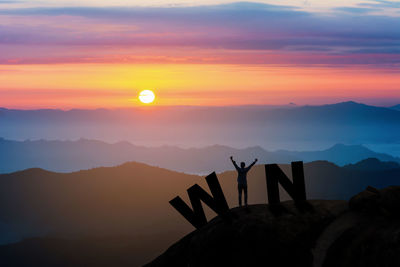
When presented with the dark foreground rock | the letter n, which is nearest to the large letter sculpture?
the dark foreground rock

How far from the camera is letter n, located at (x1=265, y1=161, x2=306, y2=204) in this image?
1393 inches

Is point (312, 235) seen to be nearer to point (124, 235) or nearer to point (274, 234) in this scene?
point (274, 234)

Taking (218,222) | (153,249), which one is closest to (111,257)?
(153,249)

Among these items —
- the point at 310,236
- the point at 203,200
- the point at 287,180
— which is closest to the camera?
the point at 310,236

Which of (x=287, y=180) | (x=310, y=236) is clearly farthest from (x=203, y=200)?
(x=310, y=236)

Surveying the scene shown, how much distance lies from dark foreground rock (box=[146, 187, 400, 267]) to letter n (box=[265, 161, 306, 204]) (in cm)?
100

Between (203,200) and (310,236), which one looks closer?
(310,236)

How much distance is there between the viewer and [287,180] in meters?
35.9

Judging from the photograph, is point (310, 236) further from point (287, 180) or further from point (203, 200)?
point (203, 200)

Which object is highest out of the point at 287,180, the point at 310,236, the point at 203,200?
the point at 287,180

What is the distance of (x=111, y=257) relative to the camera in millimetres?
144750

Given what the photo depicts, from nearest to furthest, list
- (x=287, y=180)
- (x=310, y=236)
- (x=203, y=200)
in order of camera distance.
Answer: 1. (x=310, y=236)
2. (x=287, y=180)
3. (x=203, y=200)

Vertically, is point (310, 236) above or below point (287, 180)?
below

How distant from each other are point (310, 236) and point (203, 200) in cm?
769
